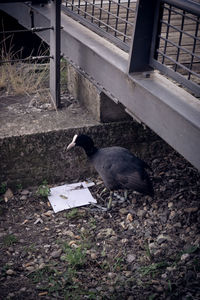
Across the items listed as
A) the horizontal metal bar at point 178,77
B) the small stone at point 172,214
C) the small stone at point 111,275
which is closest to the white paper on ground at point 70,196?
the small stone at point 172,214

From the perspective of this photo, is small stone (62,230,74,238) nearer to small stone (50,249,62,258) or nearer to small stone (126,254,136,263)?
small stone (50,249,62,258)

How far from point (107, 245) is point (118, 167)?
86 cm

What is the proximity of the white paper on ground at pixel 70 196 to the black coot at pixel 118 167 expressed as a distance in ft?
1.44

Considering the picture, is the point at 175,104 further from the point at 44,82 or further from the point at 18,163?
the point at 44,82

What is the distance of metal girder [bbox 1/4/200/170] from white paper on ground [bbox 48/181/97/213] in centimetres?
126

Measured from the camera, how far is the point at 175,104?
3.38 m

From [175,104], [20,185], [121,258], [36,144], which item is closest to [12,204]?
[20,185]

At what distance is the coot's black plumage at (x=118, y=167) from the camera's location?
4.49m

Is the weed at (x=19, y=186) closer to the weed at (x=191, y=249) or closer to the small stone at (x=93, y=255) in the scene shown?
the small stone at (x=93, y=255)

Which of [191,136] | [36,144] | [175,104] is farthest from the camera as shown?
[36,144]

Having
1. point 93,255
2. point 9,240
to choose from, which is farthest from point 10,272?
point 93,255

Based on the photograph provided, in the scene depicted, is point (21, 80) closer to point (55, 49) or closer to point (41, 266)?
point (55, 49)

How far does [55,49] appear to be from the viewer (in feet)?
16.2

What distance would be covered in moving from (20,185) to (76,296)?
188 cm
